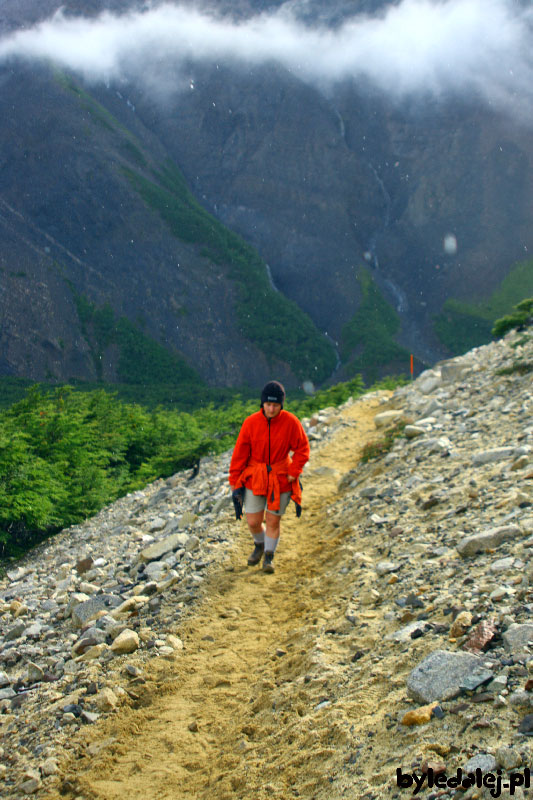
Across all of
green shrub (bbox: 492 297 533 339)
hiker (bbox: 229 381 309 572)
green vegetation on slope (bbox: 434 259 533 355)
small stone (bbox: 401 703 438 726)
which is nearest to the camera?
small stone (bbox: 401 703 438 726)

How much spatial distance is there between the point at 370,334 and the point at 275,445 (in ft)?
237

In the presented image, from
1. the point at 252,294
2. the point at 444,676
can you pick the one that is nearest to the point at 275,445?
the point at 444,676

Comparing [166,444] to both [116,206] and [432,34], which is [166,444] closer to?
[116,206]

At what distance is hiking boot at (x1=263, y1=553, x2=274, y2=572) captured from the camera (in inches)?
239

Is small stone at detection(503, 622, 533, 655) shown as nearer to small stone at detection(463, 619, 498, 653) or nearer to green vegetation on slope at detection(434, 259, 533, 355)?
small stone at detection(463, 619, 498, 653)

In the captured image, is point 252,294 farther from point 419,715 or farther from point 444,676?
point 419,715

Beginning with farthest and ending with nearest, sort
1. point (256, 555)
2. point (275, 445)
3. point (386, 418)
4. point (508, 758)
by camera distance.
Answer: point (386, 418) < point (256, 555) < point (275, 445) < point (508, 758)

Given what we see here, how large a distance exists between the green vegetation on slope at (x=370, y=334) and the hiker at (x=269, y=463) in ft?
204

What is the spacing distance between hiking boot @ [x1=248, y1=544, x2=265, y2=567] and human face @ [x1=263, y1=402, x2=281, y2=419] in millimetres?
1480

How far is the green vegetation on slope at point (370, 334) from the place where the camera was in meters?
70.5

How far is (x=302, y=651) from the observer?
430cm

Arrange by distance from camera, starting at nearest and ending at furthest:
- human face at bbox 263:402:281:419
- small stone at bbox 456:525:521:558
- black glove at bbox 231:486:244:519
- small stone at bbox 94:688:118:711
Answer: small stone at bbox 94:688:118:711
small stone at bbox 456:525:521:558
human face at bbox 263:402:281:419
black glove at bbox 231:486:244:519

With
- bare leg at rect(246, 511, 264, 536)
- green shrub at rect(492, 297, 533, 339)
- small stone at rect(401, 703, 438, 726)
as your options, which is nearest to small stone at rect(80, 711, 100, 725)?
small stone at rect(401, 703, 438, 726)

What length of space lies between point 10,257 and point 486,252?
61.5m
